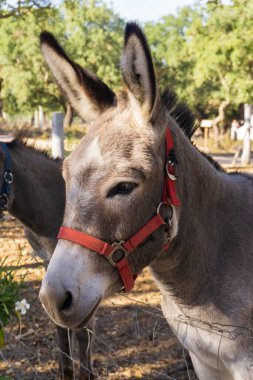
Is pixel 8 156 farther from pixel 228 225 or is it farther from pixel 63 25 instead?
pixel 63 25

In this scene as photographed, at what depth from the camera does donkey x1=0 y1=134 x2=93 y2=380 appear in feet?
11.9

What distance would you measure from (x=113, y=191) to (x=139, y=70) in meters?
0.50

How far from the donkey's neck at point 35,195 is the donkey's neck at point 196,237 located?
181 cm

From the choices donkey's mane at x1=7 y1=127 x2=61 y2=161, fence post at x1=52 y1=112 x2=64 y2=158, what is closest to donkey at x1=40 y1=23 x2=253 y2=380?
donkey's mane at x1=7 y1=127 x2=61 y2=161

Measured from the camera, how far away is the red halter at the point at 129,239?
64.7 inches

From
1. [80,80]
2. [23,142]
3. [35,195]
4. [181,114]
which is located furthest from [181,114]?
[23,142]

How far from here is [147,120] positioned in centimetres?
181

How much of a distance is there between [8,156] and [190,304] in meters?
2.10

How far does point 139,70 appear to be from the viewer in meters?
1.68

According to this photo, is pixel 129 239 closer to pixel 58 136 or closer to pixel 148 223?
pixel 148 223

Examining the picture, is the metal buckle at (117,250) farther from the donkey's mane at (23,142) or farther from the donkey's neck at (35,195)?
the donkey's mane at (23,142)

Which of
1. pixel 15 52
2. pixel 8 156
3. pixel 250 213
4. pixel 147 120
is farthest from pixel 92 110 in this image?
pixel 15 52

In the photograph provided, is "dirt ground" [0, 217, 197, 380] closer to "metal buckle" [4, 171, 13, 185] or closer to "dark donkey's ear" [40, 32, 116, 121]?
"metal buckle" [4, 171, 13, 185]

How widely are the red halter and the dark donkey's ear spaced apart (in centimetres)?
34
